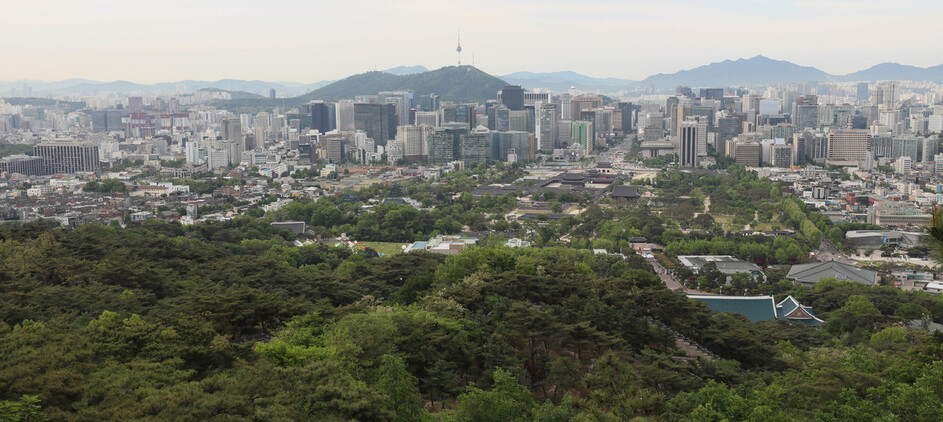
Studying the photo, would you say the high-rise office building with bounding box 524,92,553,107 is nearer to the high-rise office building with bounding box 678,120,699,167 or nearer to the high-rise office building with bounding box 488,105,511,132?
the high-rise office building with bounding box 488,105,511,132

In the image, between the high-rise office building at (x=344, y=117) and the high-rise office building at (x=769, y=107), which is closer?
the high-rise office building at (x=344, y=117)

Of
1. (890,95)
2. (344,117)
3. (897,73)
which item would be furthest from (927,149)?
(897,73)

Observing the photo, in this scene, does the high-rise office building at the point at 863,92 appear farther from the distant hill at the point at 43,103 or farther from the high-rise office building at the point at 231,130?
the distant hill at the point at 43,103

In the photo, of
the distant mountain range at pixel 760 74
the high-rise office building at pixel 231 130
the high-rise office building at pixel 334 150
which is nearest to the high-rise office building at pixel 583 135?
the high-rise office building at pixel 334 150

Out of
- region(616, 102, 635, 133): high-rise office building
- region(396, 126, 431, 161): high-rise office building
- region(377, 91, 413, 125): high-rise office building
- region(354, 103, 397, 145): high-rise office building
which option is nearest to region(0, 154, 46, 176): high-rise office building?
region(396, 126, 431, 161): high-rise office building

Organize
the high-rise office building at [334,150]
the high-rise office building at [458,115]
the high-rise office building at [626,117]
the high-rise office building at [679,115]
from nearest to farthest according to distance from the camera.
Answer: the high-rise office building at [334,150] → the high-rise office building at [679,115] → the high-rise office building at [458,115] → the high-rise office building at [626,117]

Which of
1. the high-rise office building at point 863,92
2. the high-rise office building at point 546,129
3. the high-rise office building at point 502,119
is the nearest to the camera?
the high-rise office building at point 546,129

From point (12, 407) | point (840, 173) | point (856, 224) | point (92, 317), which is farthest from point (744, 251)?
point (840, 173)
